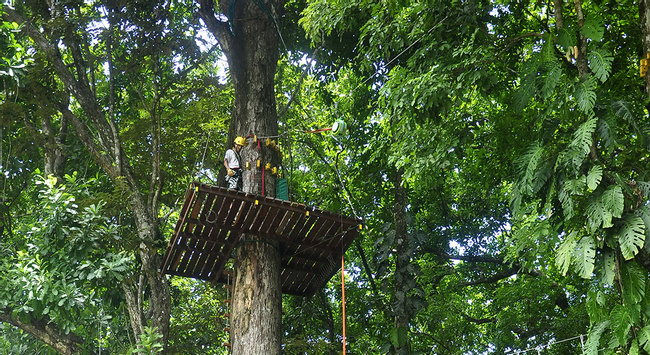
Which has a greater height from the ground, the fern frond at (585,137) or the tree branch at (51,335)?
the fern frond at (585,137)

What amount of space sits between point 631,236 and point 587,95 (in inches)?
42.8

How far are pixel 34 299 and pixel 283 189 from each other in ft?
9.27

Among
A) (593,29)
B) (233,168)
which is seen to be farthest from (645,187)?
(233,168)

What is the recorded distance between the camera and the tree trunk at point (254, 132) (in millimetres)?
6371

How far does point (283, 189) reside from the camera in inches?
276

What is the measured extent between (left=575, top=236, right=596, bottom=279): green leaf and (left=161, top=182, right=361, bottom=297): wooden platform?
215 cm

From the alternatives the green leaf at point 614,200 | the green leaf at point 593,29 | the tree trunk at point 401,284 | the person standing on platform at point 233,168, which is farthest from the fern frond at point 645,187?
the tree trunk at point 401,284

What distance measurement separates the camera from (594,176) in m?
4.46

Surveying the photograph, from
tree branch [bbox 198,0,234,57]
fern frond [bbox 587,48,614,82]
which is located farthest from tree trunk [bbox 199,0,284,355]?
fern frond [bbox 587,48,614,82]

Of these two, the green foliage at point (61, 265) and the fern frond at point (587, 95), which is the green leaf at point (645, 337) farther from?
the green foliage at point (61, 265)

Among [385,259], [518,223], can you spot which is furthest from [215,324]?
[518,223]

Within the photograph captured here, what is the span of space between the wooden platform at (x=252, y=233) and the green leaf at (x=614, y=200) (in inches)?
90.5

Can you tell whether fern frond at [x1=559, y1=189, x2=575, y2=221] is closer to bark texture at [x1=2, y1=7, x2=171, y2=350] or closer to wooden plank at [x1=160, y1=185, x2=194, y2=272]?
wooden plank at [x1=160, y1=185, x2=194, y2=272]

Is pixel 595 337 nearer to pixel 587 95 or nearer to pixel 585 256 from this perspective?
pixel 585 256
